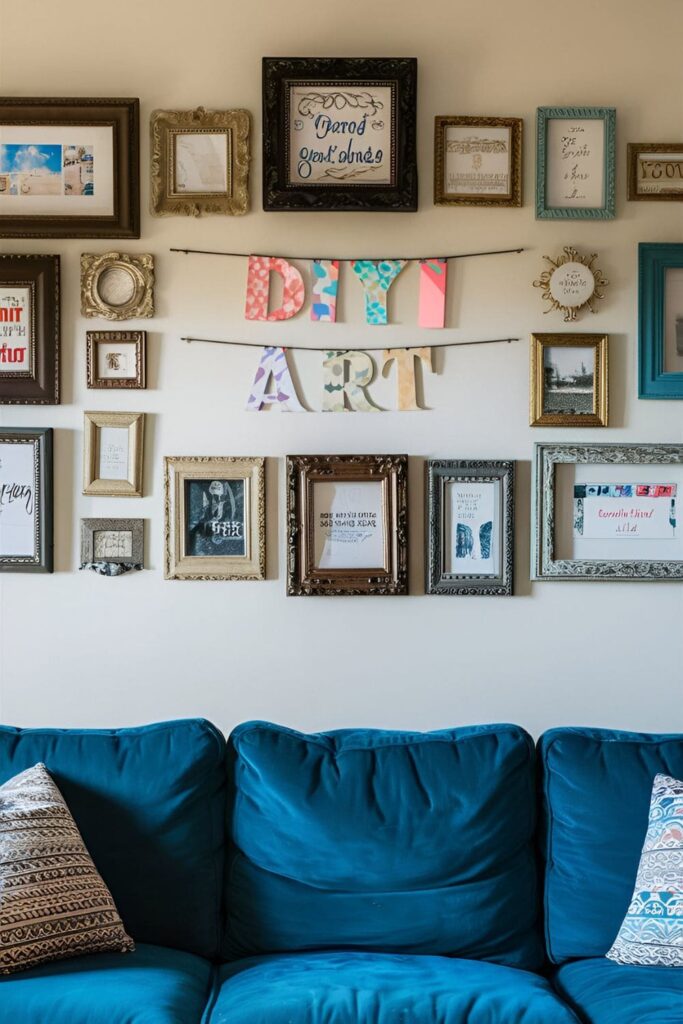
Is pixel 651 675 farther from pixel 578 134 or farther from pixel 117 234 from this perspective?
pixel 117 234

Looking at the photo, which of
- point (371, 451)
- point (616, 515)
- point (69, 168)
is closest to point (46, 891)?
point (371, 451)

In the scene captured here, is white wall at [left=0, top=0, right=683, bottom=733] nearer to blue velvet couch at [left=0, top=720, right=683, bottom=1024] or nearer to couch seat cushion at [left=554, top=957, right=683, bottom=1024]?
blue velvet couch at [left=0, top=720, right=683, bottom=1024]

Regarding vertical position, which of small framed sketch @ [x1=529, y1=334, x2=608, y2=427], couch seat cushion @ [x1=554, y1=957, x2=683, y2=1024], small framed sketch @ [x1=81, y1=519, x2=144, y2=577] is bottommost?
couch seat cushion @ [x1=554, y1=957, x2=683, y2=1024]

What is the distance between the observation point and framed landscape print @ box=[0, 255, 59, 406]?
2801 millimetres

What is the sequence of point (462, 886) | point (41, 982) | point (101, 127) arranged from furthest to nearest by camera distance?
point (101, 127) → point (462, 886) → point (41, 982)

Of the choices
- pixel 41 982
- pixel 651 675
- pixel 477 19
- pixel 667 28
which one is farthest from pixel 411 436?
pixel 41 982

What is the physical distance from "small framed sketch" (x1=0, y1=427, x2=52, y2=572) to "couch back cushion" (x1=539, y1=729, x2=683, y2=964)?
149 cm

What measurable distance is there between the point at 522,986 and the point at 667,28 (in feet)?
8.16

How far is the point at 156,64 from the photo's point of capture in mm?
2793

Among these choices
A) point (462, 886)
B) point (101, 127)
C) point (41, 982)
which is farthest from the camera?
point (101, 127)

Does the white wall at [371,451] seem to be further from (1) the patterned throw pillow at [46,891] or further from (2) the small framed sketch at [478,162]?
(1) the patterned throw pillow at [46,891]

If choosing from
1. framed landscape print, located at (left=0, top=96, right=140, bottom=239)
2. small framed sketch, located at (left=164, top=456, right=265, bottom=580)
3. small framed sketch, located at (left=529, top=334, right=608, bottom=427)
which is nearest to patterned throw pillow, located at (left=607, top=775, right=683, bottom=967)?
small framed sketch, located at (left=529, top=334, right=608, bottom=427)

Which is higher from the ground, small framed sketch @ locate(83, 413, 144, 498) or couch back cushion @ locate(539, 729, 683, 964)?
small framed sketch @ locate(83, 413, 144, 498)

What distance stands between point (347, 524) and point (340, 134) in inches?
42.4
